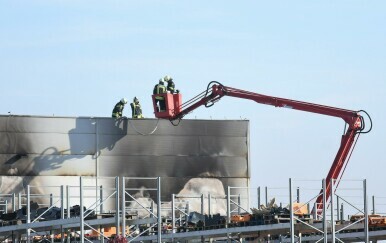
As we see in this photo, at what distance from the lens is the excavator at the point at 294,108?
319ft

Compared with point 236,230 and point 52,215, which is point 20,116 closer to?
point 52,215

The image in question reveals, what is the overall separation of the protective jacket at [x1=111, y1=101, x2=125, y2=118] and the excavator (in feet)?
Answer: 17.5

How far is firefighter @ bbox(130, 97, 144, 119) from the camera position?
11881 centimetres

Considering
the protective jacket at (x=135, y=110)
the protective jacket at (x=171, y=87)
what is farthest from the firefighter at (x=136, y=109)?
the protective jacket at (x=171, y=87)

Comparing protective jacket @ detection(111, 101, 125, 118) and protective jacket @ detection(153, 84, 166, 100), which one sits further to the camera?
protective jacket @ detection(111, 101, 125, 118)

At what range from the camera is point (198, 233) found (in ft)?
267

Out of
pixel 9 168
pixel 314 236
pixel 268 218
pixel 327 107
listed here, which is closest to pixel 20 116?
pixel 9 168

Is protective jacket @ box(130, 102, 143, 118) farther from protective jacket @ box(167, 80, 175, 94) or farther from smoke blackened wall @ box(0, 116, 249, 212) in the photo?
protective jacket @ box(167, 80, 175, 94)

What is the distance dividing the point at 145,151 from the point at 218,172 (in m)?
6.89

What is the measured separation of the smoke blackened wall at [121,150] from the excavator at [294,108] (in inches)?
136

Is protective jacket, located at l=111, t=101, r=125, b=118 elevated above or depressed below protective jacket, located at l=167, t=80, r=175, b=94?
below

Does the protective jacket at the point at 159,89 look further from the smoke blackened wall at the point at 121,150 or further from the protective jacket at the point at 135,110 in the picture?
the protective jacket at the point at 135,110

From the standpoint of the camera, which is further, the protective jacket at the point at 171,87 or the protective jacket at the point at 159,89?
the protective jacket at the point at 171,87

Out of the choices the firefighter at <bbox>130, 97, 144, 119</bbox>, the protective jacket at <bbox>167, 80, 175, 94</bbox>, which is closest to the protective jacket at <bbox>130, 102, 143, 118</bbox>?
the firefighter at <bbox>130, 97, 144, 119</bbox>
